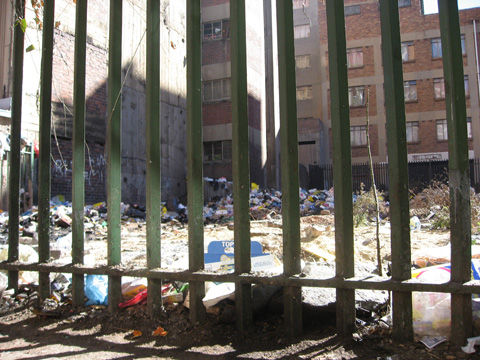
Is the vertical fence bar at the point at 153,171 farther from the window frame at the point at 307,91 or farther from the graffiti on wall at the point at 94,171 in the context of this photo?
the window frame at the point at 307,91

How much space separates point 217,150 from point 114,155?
58.7 feet

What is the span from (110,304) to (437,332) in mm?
1919

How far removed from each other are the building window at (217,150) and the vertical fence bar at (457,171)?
59.3 ft

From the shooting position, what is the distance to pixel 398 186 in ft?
6.15

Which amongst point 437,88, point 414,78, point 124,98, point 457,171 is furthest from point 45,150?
point 437,88

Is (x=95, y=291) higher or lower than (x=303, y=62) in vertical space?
lower

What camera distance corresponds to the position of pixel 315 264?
8.18 ft

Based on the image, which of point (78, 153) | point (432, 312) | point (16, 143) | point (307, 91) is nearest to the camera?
point (432, 312)

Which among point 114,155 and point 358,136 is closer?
point 114,155

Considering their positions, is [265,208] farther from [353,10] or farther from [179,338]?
[353,10]

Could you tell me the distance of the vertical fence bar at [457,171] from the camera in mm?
1792

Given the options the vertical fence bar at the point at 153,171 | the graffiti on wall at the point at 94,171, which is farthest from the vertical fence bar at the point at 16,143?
the graffiti on wall at the point at 94,171

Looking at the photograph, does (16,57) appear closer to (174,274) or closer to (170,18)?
(174,274)

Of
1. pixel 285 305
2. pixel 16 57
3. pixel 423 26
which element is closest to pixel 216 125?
pixel 423 26
